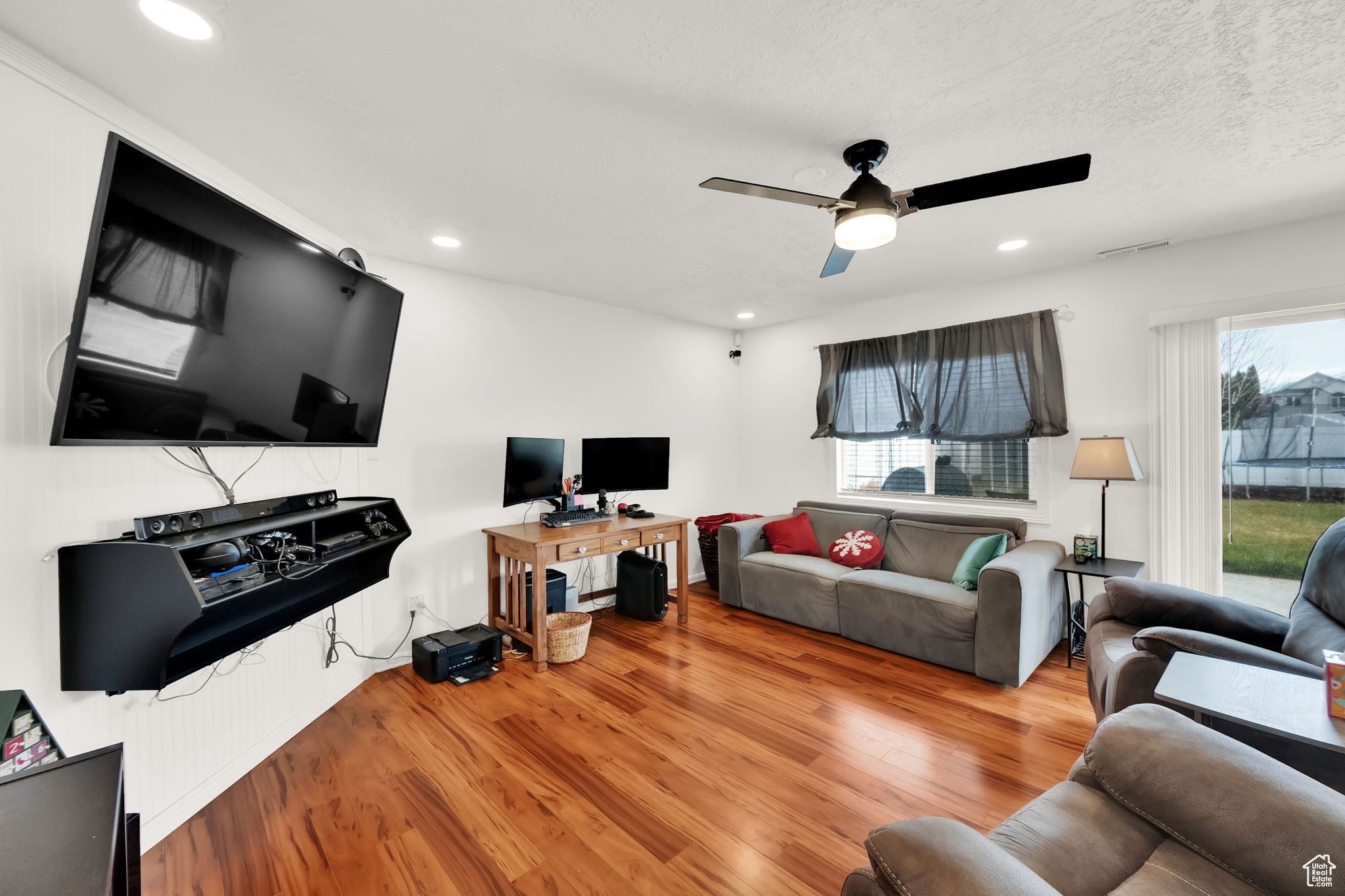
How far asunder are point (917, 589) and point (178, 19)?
3.89 m

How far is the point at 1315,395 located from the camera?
9.31 feet

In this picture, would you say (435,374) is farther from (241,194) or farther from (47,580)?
(47,580)

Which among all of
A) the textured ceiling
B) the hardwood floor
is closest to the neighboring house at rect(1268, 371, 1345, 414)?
the textured ceiling

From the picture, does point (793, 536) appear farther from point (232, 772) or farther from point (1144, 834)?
point (232, 772)

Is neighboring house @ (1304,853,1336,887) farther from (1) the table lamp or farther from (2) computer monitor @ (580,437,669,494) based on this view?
(2) computer monitor @ (580,437,669,494)

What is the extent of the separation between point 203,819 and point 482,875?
1.12m

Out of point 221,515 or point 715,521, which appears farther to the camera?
point 715,521

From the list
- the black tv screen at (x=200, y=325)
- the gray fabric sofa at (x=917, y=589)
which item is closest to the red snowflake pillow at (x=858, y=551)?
the gray fabric sofa at (x=917, y=589)

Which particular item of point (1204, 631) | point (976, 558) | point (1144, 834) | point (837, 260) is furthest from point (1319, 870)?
point (976, 558)

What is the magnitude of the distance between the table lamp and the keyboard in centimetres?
297

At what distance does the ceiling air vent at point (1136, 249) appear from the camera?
304cm

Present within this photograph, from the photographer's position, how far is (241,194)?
225cm

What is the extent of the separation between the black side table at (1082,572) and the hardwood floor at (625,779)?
0.69ft

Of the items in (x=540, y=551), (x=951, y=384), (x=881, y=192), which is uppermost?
(x=881, y=192)
